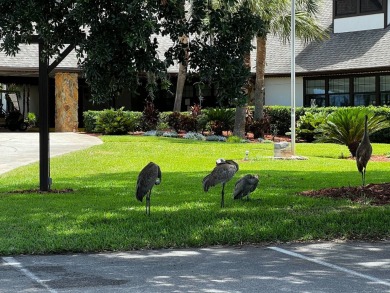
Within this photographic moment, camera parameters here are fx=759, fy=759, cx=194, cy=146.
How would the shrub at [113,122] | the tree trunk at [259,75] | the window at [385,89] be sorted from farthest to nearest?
the window at [385,89], the shrub at [113,122], the tree trunk at [259,75]

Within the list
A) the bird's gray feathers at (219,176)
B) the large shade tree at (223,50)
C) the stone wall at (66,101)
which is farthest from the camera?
the stone wall at (66,101)

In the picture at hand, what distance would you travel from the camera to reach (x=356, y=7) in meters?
37.4

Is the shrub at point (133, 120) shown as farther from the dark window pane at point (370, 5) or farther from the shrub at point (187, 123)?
the dark window pane at point (370, 5)

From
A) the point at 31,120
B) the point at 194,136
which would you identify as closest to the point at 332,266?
the point at 194,136

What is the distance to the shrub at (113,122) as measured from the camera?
35.5 meters

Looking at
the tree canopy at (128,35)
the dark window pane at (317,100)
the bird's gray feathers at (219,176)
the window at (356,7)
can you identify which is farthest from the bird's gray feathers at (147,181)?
the window at (356,7)

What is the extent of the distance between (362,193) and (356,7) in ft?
84.9

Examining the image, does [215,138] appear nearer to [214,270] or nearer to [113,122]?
[113,122]

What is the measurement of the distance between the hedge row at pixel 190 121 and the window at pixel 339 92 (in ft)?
9.46

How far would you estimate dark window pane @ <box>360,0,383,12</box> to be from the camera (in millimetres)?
36772

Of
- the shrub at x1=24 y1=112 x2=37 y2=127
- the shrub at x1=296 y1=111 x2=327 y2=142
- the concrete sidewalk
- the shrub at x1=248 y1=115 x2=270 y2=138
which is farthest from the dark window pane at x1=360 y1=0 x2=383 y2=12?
the shrub at x1=24 y1=112 x2=37 y2=127

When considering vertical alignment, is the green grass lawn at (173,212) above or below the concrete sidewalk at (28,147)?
below

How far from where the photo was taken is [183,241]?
952cm

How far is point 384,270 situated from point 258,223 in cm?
267
